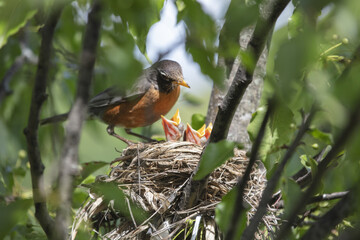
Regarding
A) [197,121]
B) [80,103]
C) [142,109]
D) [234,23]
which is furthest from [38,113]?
[142,109]

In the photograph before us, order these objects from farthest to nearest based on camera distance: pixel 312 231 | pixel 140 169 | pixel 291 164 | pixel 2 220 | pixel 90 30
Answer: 1. pixel 140 169
2. pixel 291 164
3. pixel 312 231
4. pixel 2 220
5. pixel 90 30

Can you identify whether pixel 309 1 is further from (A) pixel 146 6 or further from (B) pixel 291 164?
(B) pixel 291 164

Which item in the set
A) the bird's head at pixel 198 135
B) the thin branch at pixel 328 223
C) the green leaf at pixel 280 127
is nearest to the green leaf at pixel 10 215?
the thin branch at pixel 328 223

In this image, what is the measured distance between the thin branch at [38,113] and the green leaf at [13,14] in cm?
8

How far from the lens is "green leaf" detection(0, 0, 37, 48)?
1.42 metres

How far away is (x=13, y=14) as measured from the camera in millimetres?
1451

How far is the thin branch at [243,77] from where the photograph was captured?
72.6 inches

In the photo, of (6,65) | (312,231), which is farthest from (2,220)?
(6,65)

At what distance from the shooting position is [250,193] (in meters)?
3.15

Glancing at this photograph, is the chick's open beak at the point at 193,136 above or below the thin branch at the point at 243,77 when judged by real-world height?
below

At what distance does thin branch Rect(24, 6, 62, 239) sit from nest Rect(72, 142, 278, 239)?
3.17 feet

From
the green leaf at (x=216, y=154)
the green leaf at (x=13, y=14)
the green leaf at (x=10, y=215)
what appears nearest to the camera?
the green leaf at (x=10, y=215)

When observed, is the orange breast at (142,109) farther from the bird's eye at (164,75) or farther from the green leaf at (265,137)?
the green leaf at (265,137)

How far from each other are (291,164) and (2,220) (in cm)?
211
